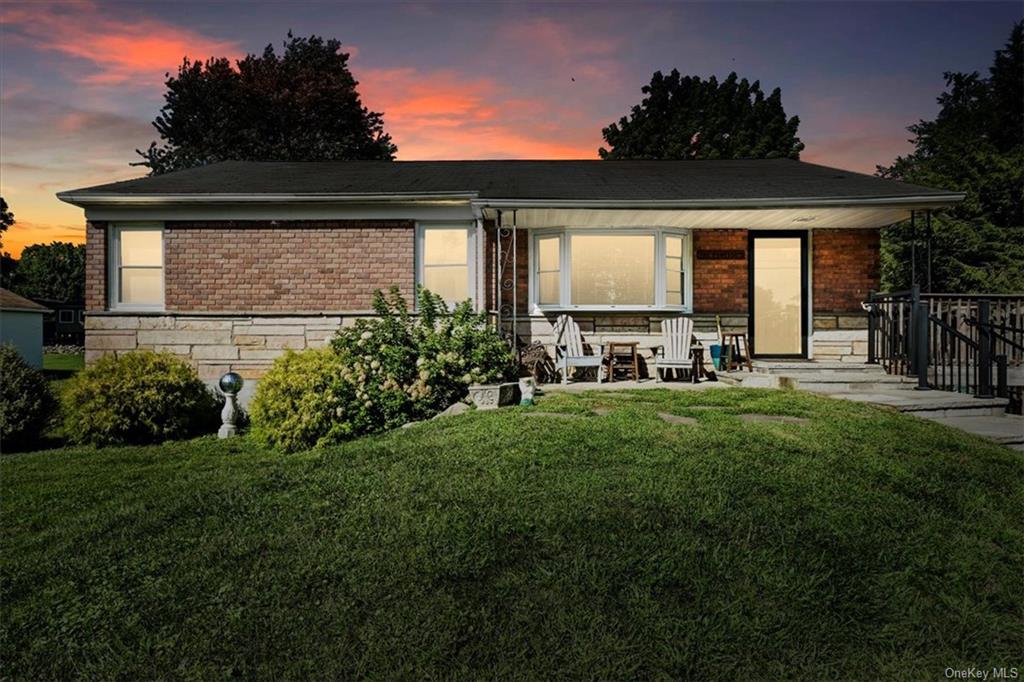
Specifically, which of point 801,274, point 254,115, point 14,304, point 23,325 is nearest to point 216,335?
point 801,274

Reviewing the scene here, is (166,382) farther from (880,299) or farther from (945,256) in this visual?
(945,256)

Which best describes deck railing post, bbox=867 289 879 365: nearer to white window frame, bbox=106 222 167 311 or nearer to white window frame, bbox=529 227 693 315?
white window frame, bbox=529 227 693 315

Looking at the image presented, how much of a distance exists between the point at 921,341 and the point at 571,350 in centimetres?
478

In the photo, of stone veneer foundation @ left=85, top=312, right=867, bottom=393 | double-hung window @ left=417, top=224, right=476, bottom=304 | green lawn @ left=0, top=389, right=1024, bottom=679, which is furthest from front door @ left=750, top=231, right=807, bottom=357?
stone veneer foundation @ left=85, top=312, right=867, bottom=393

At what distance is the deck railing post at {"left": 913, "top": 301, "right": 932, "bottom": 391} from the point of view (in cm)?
786

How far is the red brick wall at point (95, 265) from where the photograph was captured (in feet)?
32.0

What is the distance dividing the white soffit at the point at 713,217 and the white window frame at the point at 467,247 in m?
0.65

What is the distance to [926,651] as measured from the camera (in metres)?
2.75

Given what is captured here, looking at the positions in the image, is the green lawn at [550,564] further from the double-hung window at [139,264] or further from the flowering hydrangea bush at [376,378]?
the double-hung window at [139,264]

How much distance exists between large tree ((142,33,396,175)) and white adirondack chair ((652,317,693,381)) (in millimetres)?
19543

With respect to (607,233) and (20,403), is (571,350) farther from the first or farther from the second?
(20,403)

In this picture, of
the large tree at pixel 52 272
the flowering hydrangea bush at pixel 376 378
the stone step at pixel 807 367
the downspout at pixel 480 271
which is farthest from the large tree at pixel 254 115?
the large tree at pixel 52 272

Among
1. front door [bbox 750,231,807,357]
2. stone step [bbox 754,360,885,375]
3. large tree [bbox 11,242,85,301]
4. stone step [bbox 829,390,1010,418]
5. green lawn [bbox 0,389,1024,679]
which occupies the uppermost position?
large tree [bbox 11,242,85,301]

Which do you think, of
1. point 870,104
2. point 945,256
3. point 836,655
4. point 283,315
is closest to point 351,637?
point 836,655
